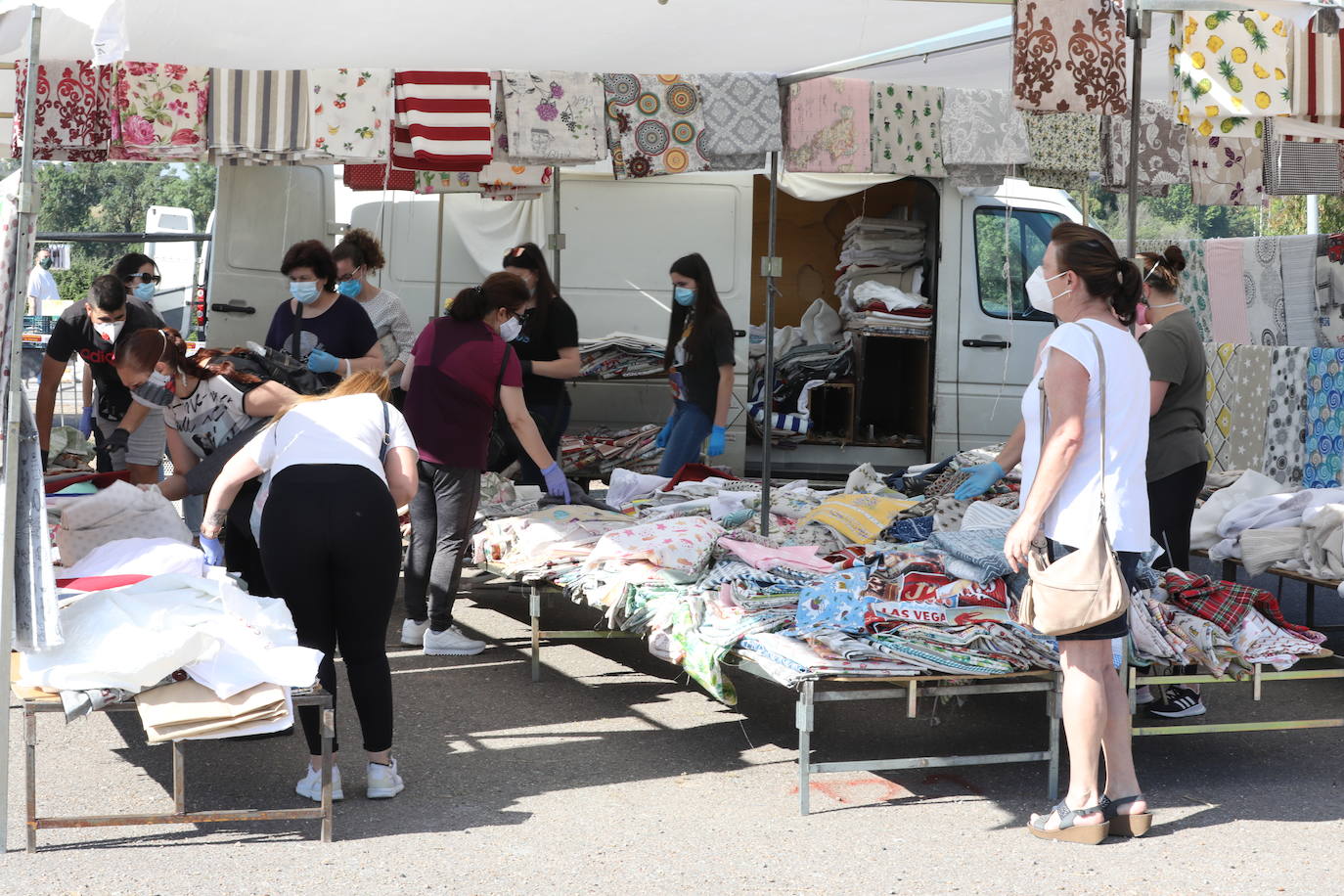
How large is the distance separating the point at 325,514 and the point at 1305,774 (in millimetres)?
3320

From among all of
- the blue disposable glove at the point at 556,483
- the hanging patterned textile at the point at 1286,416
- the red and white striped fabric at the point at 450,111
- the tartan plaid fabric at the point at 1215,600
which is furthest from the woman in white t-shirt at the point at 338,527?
the hanging patterned textile at the point at 1286,416

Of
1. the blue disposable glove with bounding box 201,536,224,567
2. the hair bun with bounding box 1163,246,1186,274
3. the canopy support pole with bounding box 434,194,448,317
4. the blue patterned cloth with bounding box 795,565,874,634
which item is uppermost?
the canopy support pole with bounding box 434,194,448,317

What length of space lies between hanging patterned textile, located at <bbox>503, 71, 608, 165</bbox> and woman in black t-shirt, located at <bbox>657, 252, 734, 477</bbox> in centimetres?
115

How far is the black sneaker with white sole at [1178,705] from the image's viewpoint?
5.22 metres

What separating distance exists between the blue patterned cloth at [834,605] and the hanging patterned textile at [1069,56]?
2.31 m

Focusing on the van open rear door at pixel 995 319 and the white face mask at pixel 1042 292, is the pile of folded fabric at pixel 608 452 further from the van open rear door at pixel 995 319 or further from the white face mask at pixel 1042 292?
the white face mask at pixel 1042 292

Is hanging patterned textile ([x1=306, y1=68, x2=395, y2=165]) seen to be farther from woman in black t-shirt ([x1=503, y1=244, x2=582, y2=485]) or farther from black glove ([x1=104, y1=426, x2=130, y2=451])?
black glove ([x1=104, y1=426, x2=130, y2=451])

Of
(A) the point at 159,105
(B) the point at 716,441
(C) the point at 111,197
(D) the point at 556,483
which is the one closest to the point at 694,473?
(B) the point at 716,441

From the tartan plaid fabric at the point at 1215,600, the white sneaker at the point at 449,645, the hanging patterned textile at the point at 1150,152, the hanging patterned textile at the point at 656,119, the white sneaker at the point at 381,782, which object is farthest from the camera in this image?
the hanging patterned textile at the point at 1150,152

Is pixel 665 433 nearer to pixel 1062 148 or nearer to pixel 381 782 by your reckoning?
pixel 1062 148

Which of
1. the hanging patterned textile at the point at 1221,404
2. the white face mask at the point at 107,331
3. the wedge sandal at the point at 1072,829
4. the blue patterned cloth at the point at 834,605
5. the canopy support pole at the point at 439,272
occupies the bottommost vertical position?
Answer: the wedge sandal at the point at 1072,829

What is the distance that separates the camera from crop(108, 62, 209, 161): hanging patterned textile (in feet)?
21.7

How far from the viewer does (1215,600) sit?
4777 mm

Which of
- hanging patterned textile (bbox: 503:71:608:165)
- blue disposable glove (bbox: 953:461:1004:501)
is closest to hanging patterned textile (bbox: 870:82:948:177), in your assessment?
hanging patterned textile (bbox: 503:71:608:165)
